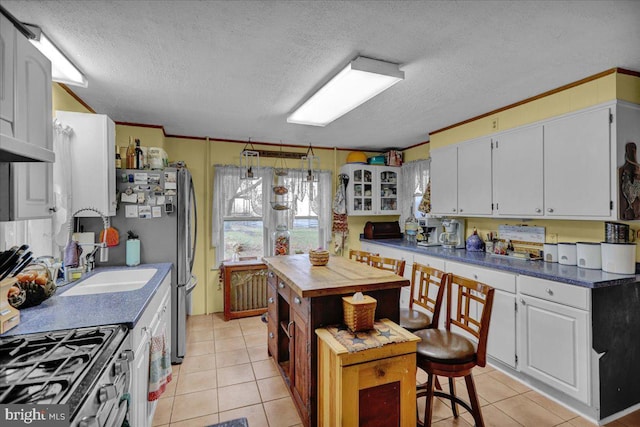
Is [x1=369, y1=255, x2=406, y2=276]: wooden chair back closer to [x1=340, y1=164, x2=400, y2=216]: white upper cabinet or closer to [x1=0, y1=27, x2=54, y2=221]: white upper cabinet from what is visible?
[x1=340, y1=164, x2=400, y2=216]: white upper cabinet

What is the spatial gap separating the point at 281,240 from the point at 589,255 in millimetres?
3362

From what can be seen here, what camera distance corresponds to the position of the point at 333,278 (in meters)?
2.13

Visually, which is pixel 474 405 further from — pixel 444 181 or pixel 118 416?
pixel 444 181

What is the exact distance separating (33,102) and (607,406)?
3.80 m

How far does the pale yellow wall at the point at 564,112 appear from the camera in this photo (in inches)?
90.9

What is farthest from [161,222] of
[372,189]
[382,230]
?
[382,230]

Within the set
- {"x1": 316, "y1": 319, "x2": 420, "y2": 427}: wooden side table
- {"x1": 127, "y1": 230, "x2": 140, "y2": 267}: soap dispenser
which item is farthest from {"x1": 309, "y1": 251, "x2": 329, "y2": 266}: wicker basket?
{"x1": 127, "y1": 230, "x2": 140, "y2": 267}: soap dispenser

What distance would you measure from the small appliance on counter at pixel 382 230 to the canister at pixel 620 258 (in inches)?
112

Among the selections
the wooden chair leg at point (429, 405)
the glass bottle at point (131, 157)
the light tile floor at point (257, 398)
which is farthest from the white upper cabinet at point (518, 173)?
the glass bottle at point (131, 157)

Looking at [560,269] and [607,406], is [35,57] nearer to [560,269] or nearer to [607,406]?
[560,269]

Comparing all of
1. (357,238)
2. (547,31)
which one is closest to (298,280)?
(547,31)

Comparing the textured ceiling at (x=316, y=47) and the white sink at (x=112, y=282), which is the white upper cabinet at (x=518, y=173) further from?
the white sink at (x=112, y=282)

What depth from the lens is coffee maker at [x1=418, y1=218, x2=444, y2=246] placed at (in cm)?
408

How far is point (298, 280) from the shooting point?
2070mm
